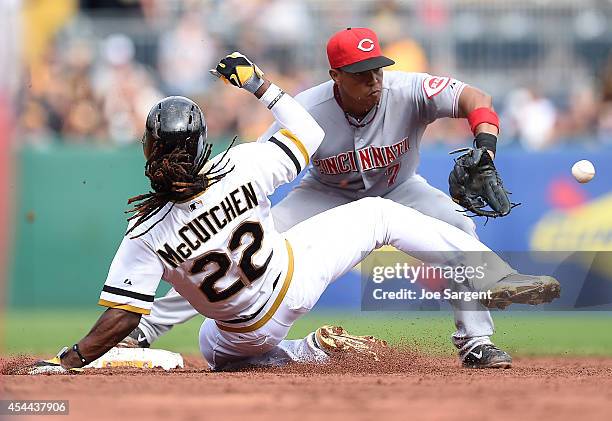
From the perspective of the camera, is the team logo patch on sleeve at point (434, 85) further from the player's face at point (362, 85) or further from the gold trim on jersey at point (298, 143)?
the gold trim on jersey at point (298, 143)

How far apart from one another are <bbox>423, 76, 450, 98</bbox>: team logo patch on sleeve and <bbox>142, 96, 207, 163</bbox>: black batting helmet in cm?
190

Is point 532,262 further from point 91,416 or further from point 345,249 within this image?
point 91,416

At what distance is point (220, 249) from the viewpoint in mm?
5617

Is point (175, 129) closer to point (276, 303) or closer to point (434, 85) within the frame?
point (276, 303)

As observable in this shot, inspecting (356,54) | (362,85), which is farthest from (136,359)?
(356,54)

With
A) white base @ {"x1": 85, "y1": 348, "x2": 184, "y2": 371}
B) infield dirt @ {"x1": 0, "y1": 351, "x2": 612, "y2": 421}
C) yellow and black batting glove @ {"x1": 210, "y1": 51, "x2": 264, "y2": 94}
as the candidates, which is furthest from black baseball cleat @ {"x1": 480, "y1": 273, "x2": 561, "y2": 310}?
white base @ {"x1": 85, "y1": 348, "x2": 184, "y2": 371}

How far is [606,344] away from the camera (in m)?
9.59

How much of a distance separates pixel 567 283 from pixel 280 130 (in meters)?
2.17

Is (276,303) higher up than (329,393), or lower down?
higher up

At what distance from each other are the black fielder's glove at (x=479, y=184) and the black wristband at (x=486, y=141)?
0.31ft

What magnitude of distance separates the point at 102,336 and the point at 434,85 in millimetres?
2790

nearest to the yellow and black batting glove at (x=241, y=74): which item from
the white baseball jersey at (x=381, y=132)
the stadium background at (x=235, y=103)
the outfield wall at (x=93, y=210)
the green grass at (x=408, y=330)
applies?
the white baseball jersey at (x=381, y=132)

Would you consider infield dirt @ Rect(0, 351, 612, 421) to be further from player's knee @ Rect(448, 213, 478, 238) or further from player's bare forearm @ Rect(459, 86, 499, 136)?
player's bare forearm @ Rect(459, 86, 499, 136)

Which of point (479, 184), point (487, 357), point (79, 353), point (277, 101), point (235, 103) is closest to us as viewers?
point (79, 353)
